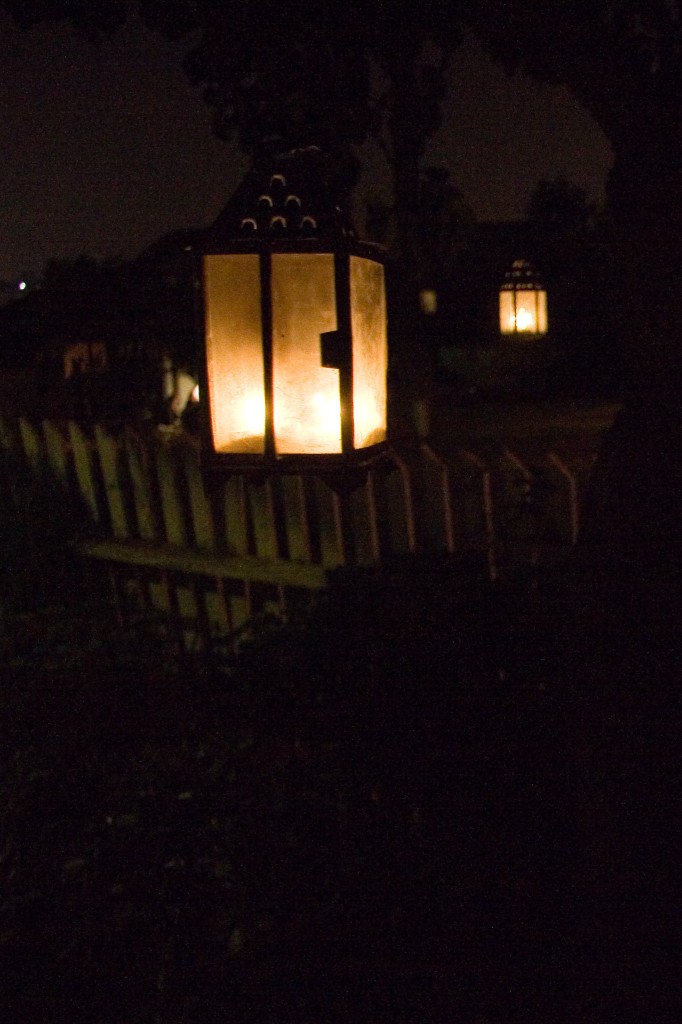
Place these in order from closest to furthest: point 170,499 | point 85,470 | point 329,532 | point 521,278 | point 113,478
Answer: point 329,532 < point 170,499 < point 113,478 < point 85,470 < point 521,278

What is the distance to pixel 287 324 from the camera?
252cm

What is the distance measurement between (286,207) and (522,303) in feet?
34.6

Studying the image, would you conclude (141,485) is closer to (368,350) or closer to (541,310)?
(368,350)

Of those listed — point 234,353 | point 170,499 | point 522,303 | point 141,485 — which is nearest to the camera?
point 234,353

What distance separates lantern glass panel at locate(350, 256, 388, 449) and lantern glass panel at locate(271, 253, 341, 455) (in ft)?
Result: 0.18

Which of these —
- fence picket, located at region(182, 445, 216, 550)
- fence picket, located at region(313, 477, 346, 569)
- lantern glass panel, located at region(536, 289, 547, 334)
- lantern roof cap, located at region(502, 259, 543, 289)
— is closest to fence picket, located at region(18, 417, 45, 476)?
fence picket, located at region(182, 445, 216, 550)

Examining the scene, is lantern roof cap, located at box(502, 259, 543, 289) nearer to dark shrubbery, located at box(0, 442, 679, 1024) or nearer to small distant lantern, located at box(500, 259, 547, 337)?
small distant lantern, located at box(500, 259, 547, 337)

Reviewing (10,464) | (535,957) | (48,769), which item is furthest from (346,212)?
(10,464)

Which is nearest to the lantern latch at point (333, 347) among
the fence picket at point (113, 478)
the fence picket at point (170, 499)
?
the fence picket at point (170, 499)

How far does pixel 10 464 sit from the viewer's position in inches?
281

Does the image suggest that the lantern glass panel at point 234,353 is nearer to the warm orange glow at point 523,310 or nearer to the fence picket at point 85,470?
the fence picket at point 85,470

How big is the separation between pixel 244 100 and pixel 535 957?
2982mm

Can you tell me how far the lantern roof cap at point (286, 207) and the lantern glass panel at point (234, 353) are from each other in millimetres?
77

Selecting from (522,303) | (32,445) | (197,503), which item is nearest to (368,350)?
(197,503)
